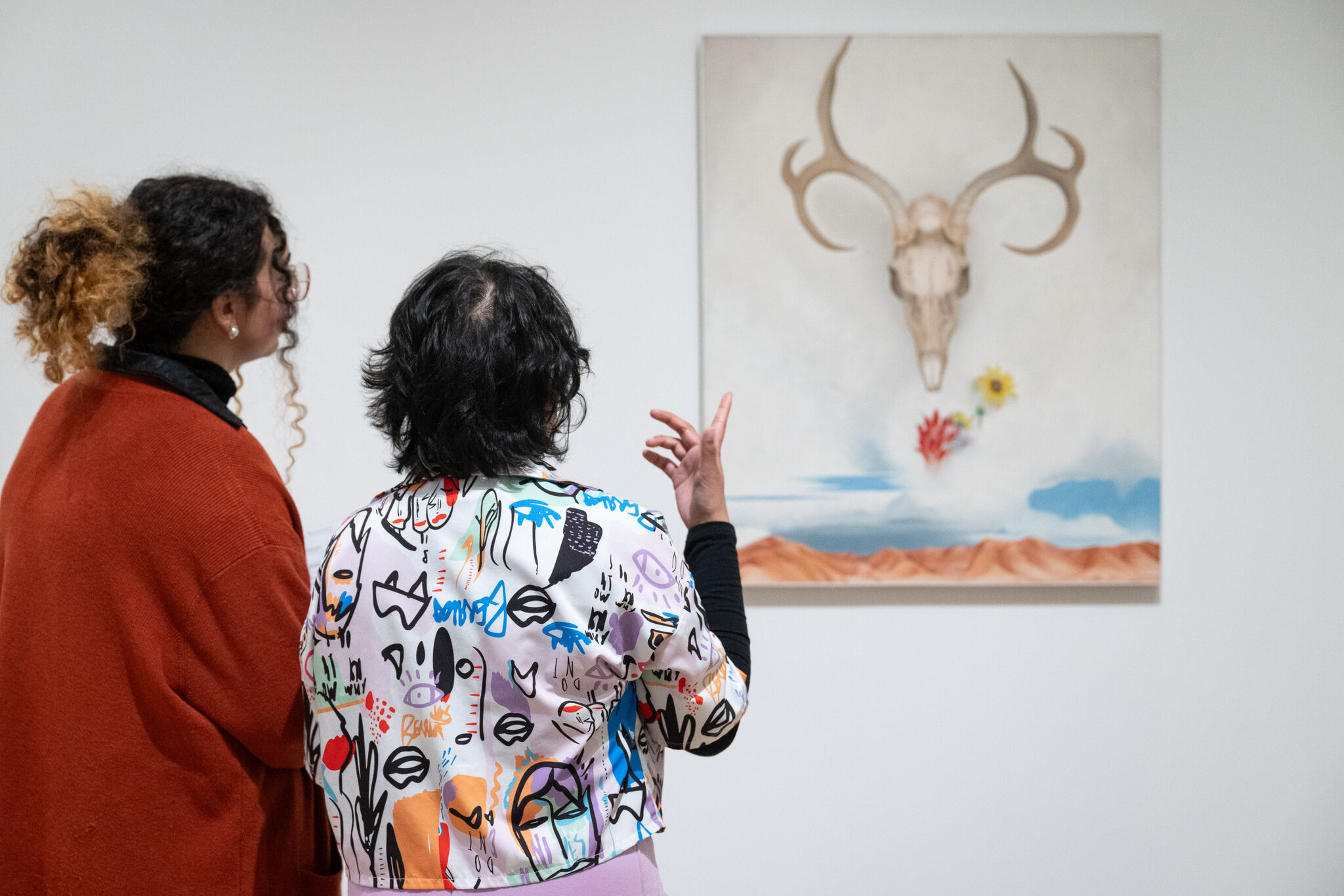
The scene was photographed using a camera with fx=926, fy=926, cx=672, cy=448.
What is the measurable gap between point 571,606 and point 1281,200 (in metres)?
1.84

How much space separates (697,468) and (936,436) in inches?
36.7

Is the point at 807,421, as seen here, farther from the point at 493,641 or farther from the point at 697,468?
the point at 493,641

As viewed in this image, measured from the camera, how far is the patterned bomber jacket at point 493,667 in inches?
A: 30.6

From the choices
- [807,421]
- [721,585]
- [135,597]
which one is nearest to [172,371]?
[135,597]

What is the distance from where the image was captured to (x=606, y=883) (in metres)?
0.81

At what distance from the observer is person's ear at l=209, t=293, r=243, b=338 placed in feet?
3.30

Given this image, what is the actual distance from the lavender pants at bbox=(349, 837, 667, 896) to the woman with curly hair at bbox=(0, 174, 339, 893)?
0.76ft

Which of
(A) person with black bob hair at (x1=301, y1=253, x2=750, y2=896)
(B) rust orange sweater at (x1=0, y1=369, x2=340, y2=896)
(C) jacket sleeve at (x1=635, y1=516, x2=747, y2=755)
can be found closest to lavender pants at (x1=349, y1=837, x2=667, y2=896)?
(A) person with black bob hair at (x1=301, y1=253, x2=750, y2=896)

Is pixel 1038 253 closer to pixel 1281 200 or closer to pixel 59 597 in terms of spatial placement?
pixel 1281 200

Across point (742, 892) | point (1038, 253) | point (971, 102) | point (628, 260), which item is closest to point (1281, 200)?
point (1038, 253)

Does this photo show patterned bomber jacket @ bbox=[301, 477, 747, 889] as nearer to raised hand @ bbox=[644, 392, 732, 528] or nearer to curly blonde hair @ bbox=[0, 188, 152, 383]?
raised hand @ bbox=[644, 392, 732, 528]

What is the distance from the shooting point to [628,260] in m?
1.85

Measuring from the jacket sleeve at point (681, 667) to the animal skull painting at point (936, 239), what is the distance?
1125 mm

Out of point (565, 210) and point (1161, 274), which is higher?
point (565, 210)
